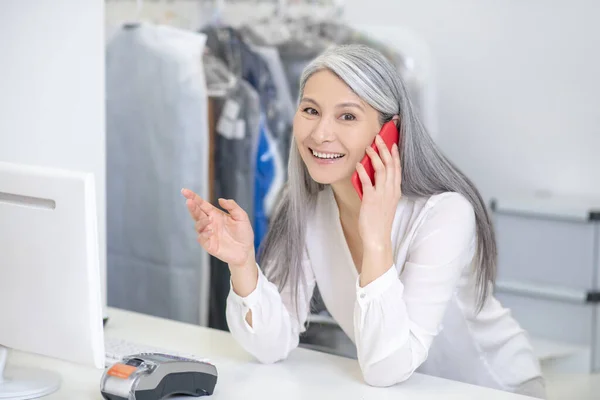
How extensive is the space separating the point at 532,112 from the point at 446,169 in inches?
70.2

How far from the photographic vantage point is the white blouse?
1.53 meters

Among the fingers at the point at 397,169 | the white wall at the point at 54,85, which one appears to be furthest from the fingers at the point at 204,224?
the white wall at the point at 54,85

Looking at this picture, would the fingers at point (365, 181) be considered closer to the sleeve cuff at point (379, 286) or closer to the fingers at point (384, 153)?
the fingers at point (384, 153)

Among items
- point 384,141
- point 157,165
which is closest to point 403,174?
point 384,141

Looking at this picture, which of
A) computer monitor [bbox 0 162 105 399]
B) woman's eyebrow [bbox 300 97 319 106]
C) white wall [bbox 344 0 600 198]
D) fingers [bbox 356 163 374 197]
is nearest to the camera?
computer monitor [bbox 0 162 105 399]

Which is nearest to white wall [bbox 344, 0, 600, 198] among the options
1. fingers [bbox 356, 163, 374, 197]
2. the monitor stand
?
fingers [bbox 356, 163, 374, 197]

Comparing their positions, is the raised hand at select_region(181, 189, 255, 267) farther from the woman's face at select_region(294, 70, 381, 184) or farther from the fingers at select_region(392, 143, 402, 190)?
the fingers at select_region(392, 143, 402, 190)

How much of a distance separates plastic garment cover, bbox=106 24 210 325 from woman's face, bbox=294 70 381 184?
1070 mm

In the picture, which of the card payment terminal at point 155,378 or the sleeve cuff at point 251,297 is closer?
the card payment terminal at point 155,378

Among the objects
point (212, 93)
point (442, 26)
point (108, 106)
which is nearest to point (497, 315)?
point (212, 93)

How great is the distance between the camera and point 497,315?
6.06ft

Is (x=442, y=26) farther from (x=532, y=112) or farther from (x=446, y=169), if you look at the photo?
(x=446, y=169)

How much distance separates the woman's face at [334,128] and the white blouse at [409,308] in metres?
0.17

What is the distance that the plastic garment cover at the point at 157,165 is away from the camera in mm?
2691
